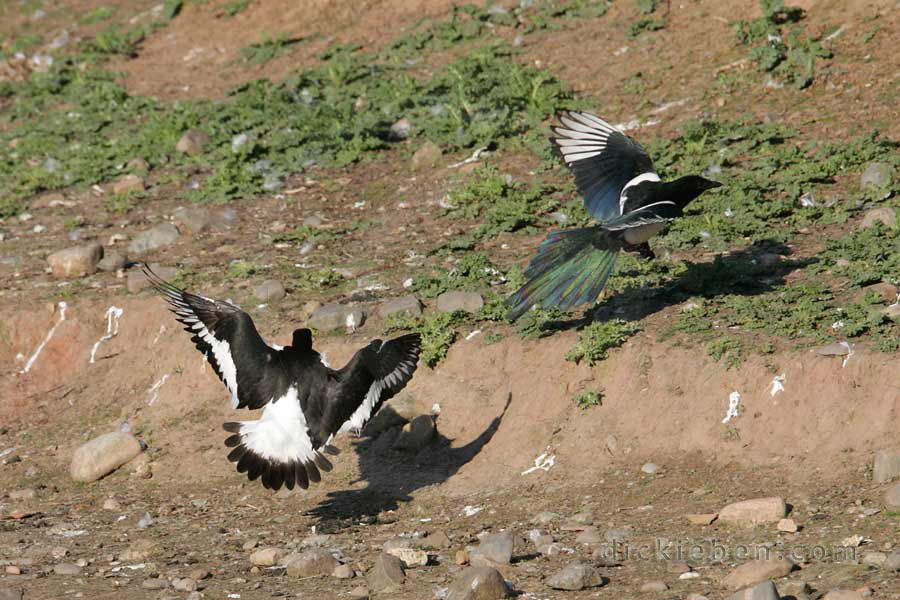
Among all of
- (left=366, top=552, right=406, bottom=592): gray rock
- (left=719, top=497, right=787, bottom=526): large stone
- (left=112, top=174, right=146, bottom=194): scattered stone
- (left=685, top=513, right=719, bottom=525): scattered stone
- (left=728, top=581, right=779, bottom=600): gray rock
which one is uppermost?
(left=112, top=174, right=146, bottom=194): scattered stone

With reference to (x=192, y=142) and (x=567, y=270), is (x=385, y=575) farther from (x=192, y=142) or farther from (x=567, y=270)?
(x=192, y=142)

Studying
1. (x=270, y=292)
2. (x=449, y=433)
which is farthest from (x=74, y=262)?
(x=449, y=433)

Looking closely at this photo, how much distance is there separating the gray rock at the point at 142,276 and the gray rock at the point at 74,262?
353 millimetres

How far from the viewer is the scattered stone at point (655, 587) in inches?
198

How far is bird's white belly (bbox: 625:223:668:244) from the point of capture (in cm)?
710

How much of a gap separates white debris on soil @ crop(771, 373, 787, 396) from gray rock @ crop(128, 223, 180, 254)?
535 centimetres

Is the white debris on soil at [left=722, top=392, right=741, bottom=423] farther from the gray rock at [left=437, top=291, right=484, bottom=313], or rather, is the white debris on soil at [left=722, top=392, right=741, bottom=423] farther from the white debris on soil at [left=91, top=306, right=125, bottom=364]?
the white debris on soil at [left=91, top=306, right=125, bottom=364]

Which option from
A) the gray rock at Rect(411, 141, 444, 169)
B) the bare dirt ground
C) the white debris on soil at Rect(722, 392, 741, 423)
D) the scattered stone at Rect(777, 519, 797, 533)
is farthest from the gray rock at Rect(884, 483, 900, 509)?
the gray rock at Rect(411, 141, 444, 169)

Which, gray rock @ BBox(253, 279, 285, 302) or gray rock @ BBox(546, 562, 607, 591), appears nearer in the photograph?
gray rock @ BBox(546, 562, 607, 591)

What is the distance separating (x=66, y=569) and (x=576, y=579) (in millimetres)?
2675

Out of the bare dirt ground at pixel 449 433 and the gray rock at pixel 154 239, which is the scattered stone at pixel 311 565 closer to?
the bare dirt ground at pixel 449 433

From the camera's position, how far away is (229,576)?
5848 mm

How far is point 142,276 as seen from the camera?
8.99 metres

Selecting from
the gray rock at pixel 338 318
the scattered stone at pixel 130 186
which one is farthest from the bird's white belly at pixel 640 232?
the scattered stone at pixel 130 186
